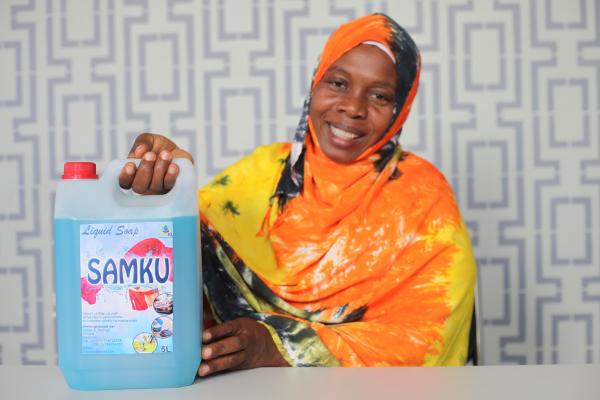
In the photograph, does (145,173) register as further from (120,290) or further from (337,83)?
(337,83)

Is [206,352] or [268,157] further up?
[268,157]

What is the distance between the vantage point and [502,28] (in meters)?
2.04

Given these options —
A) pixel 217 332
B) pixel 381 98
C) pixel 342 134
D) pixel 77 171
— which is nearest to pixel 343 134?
pixel 342 134

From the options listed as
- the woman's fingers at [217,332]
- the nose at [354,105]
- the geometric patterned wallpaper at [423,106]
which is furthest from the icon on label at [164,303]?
the geometric patterned wallpaper at [423,106]

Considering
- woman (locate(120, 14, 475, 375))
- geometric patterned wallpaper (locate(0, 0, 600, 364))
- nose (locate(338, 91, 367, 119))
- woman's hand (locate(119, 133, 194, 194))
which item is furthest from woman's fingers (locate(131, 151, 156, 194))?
geometric patterned wallpaper (locate(0, 0, 600, 364))

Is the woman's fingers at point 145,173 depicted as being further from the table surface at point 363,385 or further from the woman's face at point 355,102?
the woman's face at point 355,102

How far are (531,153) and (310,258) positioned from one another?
1128 mm

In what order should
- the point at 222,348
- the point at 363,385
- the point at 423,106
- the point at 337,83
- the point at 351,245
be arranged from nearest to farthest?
the point at 363,385 < the point at 222,348 < the point at 351,245 < the point at 337,83 < the point at 423,106

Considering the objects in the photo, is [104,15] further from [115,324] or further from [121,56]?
[115,324]

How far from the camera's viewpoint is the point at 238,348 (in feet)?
2.25

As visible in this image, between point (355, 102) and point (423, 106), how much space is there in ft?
2.67

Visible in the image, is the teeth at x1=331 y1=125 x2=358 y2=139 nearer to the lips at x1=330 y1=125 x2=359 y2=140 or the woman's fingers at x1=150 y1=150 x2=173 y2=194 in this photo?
the lips at x1=330 y1=125 x2=359 y2=140

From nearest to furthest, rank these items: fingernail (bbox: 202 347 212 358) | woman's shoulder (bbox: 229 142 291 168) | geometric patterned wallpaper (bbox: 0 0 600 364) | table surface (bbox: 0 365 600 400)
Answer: table surface (bbox: 0 365 600 400), fingernail (bbox: 202 347 212 358), woman's shoulder (bbox: 229 142 291 168), geometric patterned wallpaper (bbox: 0 0 600 364)

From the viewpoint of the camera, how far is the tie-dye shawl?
3.50 feet
